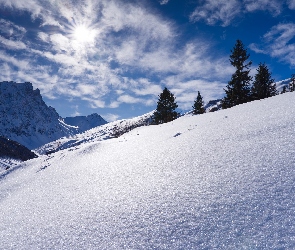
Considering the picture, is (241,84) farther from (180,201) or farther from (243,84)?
(180,201)

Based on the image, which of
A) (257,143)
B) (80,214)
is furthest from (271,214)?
(80,214)

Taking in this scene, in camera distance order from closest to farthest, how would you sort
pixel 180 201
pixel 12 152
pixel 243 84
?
pixel 180 201
pixel 243 84
pixel 12 152

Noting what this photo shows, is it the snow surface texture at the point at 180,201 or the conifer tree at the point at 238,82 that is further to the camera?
the conifer tree at the point at 238,82

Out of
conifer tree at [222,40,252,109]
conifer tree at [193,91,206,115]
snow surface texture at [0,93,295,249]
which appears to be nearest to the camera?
snow surface texture at [0,93,295,249]

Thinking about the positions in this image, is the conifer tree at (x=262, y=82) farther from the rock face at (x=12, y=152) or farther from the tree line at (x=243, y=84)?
the rock face at (x=12, y=152)

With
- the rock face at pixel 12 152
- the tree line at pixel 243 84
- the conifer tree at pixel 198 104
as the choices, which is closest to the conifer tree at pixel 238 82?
the tree line at pixel 243 84

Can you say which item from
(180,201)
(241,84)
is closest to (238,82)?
(241,84)

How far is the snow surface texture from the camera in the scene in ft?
8.20

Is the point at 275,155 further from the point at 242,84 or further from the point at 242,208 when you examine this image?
the point at 242,84

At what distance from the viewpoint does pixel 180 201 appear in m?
3.23

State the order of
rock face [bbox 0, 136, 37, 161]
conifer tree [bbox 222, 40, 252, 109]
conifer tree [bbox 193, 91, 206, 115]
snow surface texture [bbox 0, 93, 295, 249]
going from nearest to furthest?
snow surface texture [bbox 0, 93, 295, 249] → conifer tree [bbox 222, 40, 252, 109] → conifer tree [bbox 193, 91, 206, 115] → rock face [bbox 0, 136, 37, 161]

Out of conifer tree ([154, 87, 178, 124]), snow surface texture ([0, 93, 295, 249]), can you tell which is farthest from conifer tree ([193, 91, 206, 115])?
snow surface texture ([0, 93, 295, 249])

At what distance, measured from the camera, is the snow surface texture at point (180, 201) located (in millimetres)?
2500

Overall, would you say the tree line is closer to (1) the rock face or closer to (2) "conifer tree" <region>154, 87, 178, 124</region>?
(2) "conifer tree" <region>154, 87, 178, 124</region>
